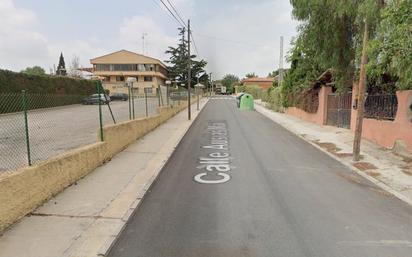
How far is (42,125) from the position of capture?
10555 millimetres

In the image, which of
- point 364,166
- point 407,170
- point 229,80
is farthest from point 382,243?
point 229,80

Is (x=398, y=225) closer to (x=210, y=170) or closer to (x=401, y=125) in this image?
(x=210, y=170)

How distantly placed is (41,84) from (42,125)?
24.7 metres

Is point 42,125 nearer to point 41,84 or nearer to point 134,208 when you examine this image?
point 134,208

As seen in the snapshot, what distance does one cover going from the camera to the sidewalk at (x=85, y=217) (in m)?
4.62

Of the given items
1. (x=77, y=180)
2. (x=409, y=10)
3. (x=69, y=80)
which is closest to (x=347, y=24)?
(x=409, y=10)

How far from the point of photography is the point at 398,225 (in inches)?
224

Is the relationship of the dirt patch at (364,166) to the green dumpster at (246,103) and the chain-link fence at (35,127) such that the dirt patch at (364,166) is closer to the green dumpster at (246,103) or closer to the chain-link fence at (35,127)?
the chain-link fence at (35,127)

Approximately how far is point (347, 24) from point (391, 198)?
296 inches

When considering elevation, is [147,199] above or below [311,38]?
below

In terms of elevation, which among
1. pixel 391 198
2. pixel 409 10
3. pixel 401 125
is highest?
pixel 409 10

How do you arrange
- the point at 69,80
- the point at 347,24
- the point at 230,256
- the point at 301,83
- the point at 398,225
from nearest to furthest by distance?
the point at 230,256 → the point at 398,225 → the point at 347,24 → the point at 301,83 → the point at 69,80

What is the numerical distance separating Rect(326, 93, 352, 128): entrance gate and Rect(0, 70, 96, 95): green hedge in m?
22.3

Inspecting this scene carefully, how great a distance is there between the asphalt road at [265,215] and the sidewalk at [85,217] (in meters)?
0.25
